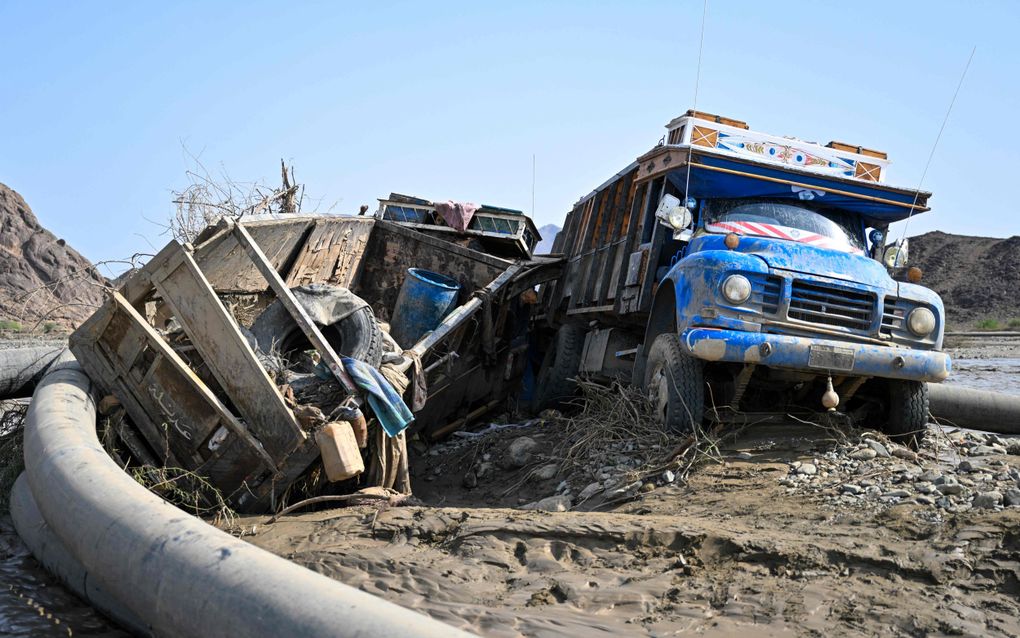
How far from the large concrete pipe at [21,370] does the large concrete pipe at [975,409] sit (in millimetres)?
7851

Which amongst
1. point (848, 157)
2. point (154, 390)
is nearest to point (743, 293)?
point (848, 157)

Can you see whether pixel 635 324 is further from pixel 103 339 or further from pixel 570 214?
pixel 103 339

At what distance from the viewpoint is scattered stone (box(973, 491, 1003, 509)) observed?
471 centimetres

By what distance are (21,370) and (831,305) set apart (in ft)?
22.0

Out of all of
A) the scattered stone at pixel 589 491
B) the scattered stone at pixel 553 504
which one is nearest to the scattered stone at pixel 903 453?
the scattered stone at pixel 589 491

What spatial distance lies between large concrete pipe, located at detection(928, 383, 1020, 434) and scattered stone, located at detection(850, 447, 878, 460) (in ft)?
9.35

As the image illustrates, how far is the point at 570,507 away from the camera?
20.2 ft

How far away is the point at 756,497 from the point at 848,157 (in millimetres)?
3942

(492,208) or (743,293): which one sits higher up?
(492,208)

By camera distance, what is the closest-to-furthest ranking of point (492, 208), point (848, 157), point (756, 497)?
point (756, 497) → point (848, 157) → point (492, 208)

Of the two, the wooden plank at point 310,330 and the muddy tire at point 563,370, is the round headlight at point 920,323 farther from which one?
the muddy tire at point 563,370

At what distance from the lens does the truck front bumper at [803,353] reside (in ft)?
20.0

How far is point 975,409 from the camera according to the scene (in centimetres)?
874

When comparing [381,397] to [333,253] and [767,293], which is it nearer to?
[767,293]
